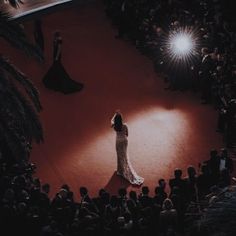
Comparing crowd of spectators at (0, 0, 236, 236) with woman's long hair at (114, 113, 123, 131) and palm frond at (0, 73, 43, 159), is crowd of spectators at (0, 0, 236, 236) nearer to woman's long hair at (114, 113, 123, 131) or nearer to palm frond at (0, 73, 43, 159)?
palm frond at (0, 73, 43, 159)

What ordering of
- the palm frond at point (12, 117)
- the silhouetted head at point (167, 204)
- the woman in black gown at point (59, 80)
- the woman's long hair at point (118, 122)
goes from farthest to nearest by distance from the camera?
1. the woman in black gown at point (59, 80)
2. the woman's long hair at point (118, 122)
3. the silhouetted head at point (167, 204)
4. the palm frond at point (12, 117)

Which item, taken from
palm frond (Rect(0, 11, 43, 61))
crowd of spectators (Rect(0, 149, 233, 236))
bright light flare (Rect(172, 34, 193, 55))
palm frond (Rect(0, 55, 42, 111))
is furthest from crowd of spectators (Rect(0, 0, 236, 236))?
palm frond (Rect(0, 11, 43, 61))

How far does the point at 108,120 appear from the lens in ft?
55.8

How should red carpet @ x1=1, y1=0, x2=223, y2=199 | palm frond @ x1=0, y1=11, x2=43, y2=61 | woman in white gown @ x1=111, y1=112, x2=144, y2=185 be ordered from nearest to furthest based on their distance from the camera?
palm frond @ x1=0, y1=11, x2=43, y2=61
woman in white gown @ x1=111, y1=112, x2=144, y2=185
red carpet @ x1=1, y1=0, x2=223, y2=199

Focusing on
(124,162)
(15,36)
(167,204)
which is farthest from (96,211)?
(15,36)

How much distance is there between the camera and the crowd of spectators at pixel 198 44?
16.0 m

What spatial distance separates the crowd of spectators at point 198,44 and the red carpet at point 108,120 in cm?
42

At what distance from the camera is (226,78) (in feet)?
52.5

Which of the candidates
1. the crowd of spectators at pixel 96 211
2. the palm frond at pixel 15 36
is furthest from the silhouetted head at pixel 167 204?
the palm frond at pixel 15 36

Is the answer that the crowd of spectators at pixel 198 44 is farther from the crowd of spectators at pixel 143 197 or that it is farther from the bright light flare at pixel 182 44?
the bright light flare at pixel 182 44

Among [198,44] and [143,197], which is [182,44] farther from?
[143,197]

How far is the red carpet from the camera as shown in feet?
50.2

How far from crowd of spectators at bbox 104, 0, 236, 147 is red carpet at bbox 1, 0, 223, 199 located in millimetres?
416

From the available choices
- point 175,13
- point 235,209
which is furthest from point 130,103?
point 235,209
